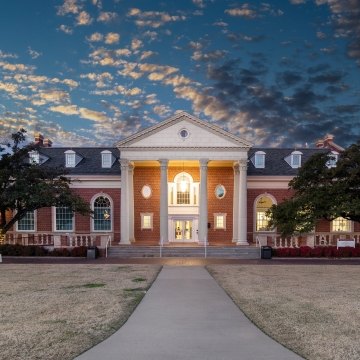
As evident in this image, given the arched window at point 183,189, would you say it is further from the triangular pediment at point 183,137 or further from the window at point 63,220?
the window at point 63,220

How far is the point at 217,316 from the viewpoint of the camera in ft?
35.9

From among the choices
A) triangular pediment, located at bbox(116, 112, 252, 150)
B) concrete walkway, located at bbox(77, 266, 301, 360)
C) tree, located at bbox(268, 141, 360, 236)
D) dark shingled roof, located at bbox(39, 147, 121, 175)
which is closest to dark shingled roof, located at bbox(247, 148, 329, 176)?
triangular pediment, located at bbox(116, 112, 252, 150)

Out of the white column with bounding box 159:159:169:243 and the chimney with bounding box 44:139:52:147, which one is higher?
the chimney with bounding box 44:139:52:147

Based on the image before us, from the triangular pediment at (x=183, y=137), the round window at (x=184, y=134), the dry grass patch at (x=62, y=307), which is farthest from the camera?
the round window at (x=184, y=134)

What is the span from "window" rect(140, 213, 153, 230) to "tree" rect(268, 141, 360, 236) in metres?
14.1

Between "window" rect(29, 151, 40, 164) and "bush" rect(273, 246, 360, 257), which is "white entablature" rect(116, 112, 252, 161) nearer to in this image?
"bush" rect(273, 246, 360, 257)

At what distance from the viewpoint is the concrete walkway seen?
7.74 m

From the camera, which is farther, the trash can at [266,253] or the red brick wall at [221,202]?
the red brick wall at [221,202]

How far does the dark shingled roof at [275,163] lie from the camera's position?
127 feet

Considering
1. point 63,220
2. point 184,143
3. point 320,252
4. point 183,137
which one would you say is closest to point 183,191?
point 184,143

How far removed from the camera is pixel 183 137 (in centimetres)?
3444

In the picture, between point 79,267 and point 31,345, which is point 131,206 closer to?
point 79,267

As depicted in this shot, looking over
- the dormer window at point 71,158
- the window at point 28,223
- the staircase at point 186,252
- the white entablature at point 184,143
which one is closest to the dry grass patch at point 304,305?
the staircase at point 186,252

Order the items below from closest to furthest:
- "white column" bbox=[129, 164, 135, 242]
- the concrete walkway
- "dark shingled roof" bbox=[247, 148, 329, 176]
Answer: the concrete walkway
"white column" bbox=[129, 164, 135, 242]
"dark shingled roof" bbox=[247, 148, 329, 176]
